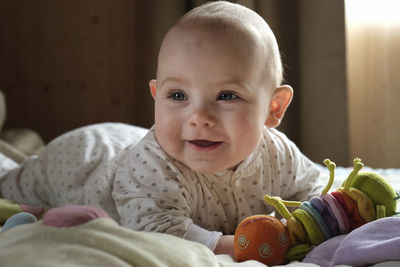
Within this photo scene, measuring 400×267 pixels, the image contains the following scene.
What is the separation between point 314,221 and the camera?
1.08 metres

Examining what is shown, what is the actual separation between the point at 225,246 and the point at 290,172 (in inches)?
13.7

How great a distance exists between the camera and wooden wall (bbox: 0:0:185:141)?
10.2 ft

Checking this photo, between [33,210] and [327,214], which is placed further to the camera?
[33,210]

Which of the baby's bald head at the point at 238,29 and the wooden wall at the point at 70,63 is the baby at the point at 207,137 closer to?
the baby's bald head at the point at 238,29

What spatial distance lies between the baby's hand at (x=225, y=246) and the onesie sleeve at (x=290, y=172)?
0.29m

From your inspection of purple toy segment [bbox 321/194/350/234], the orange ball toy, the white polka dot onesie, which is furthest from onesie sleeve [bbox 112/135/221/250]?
purple toy segment [bbox 321/194/350/234]

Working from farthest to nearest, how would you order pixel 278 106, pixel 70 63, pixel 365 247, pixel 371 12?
pixel 70 63 < pixel 371 12 < pixel 278 106 < pixel 365 247

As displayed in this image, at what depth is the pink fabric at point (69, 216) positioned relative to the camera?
0.77m

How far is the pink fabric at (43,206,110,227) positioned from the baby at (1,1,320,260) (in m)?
0.39

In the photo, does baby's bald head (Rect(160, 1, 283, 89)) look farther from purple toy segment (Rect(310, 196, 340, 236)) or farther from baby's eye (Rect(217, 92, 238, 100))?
purple toy segment (Rect(310, 196, 340, 236))

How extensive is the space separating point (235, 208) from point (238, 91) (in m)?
0.29

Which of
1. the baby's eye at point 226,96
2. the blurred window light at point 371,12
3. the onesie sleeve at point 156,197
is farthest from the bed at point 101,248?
the blurred window light at point 371,12

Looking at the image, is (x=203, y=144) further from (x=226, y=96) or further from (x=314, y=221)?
(x=314, y=221)

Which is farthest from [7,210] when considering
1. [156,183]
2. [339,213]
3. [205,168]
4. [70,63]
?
[70,63]
